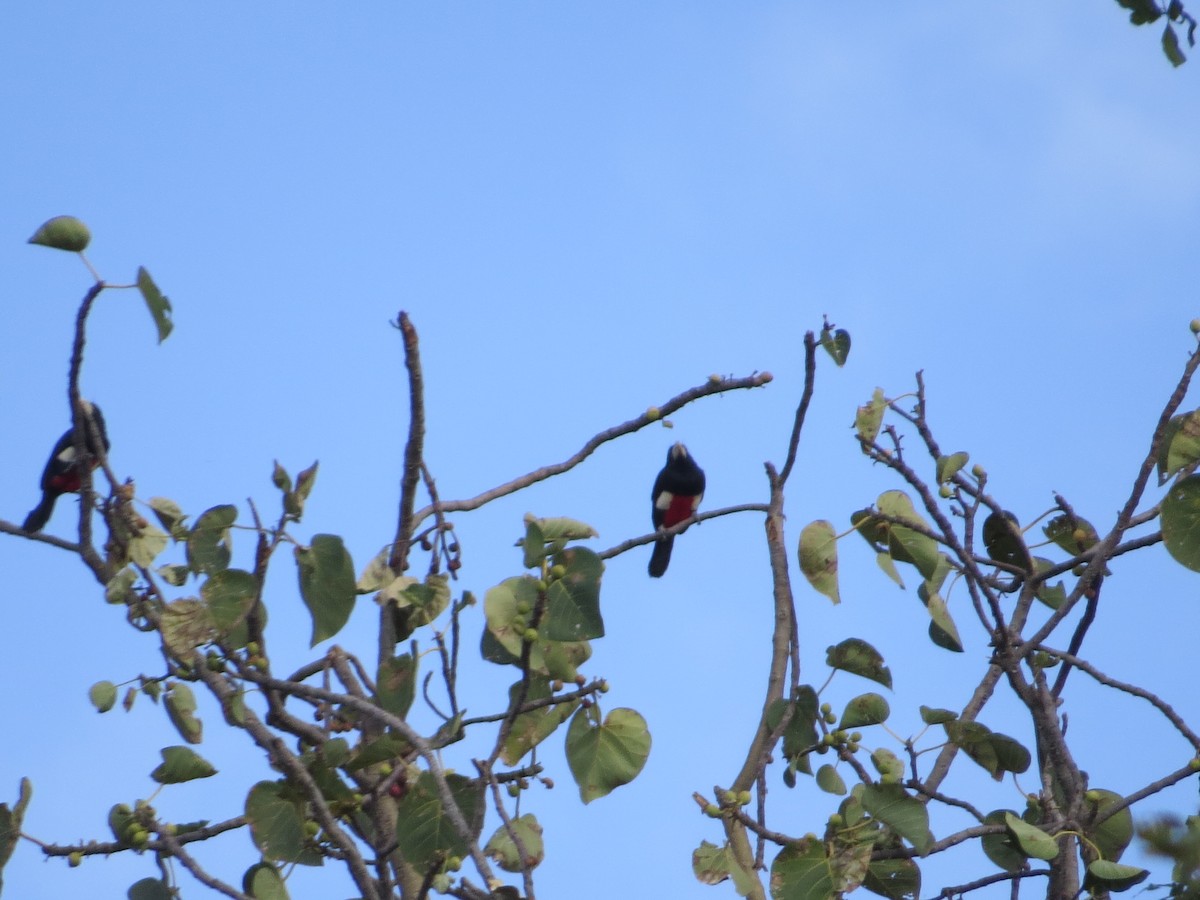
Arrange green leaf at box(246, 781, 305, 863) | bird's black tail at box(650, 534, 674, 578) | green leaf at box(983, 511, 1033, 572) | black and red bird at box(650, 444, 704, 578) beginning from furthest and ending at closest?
bird's black tail at box(650, 534, 674, 578) < black and red bird at box(650, 444, 704, 578) < green leaf at box(983, 511, 1033, 572) < green leaf at box(246, 781, 305, 863)

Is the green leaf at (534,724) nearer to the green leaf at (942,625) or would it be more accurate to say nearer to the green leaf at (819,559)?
the green leaf at (819,559)

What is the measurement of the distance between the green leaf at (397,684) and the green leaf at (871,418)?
1231 millimetres

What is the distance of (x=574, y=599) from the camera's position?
2580 millimetres

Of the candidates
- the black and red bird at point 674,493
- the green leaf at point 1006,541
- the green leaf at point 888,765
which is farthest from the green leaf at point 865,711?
the black and red bird at point 674,493

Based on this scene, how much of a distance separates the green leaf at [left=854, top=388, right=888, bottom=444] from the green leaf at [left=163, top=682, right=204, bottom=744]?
167 cm

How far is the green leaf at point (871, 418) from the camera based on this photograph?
10.7 ft

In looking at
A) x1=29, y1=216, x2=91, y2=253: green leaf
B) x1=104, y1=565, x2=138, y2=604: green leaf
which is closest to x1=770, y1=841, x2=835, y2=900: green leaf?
x1=104, y1=565, x2=138, y2=604: green leaf

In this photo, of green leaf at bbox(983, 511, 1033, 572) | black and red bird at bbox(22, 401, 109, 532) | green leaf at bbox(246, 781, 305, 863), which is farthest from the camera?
black and red bird at bbox(22, 401, 109, 532)

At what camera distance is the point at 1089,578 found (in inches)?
121

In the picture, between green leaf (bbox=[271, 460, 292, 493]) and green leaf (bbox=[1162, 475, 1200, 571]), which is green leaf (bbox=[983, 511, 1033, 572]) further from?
green leaf (bbox=[271, 460, 292, 493])

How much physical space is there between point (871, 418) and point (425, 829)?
4.75 feet

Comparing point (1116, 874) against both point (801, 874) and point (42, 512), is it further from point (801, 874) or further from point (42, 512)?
point (42, 512)

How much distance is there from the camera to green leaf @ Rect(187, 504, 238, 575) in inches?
112

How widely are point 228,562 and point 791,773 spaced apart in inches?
52.5
